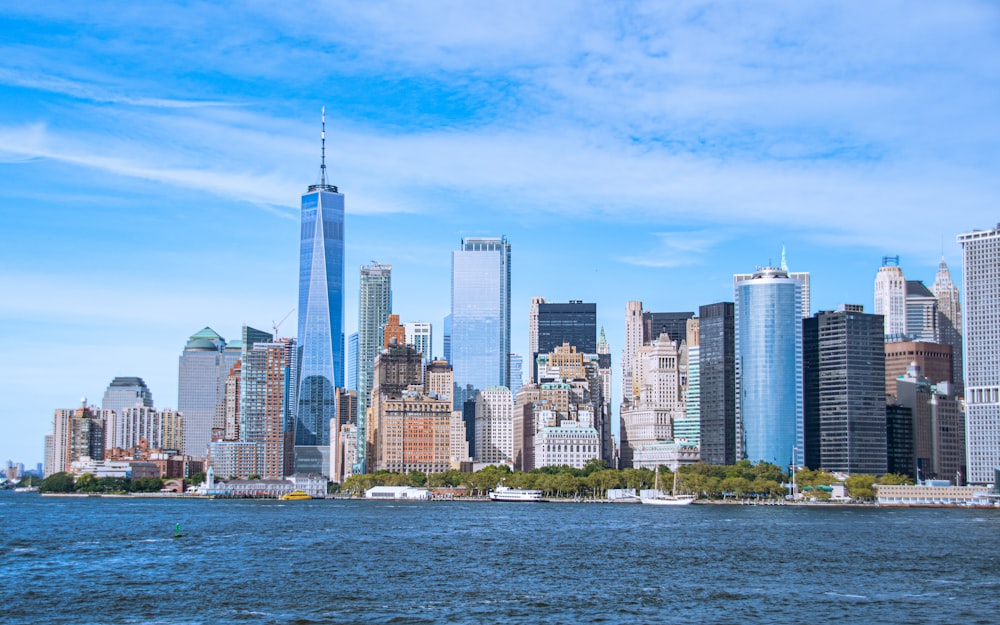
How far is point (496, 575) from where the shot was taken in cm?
9512

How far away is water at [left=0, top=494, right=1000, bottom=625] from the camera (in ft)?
248

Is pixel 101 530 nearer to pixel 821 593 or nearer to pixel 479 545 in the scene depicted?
pixel 479 545

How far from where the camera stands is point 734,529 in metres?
157

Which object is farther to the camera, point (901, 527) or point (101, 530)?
point (901, 527)

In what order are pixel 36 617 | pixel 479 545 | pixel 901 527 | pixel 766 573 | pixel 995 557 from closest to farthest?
pixel 36 617
pixel 766 573
pixel 995 557
pixel 479 545
pixel 901 527

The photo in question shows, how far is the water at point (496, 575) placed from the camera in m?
75.7

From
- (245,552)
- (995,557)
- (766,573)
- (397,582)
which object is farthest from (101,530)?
(995,557)

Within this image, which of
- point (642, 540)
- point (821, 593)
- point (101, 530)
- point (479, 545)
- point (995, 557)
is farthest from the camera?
point (101, 530)

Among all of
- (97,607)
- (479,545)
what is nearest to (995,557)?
(479,545)

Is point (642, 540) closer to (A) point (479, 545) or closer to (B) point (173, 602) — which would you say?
(A) point (479, 545)

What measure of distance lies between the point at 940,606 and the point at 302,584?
141 ft

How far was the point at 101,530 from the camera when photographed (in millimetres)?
153875

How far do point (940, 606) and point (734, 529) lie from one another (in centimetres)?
7715

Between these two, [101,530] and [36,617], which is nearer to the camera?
[36,617]
